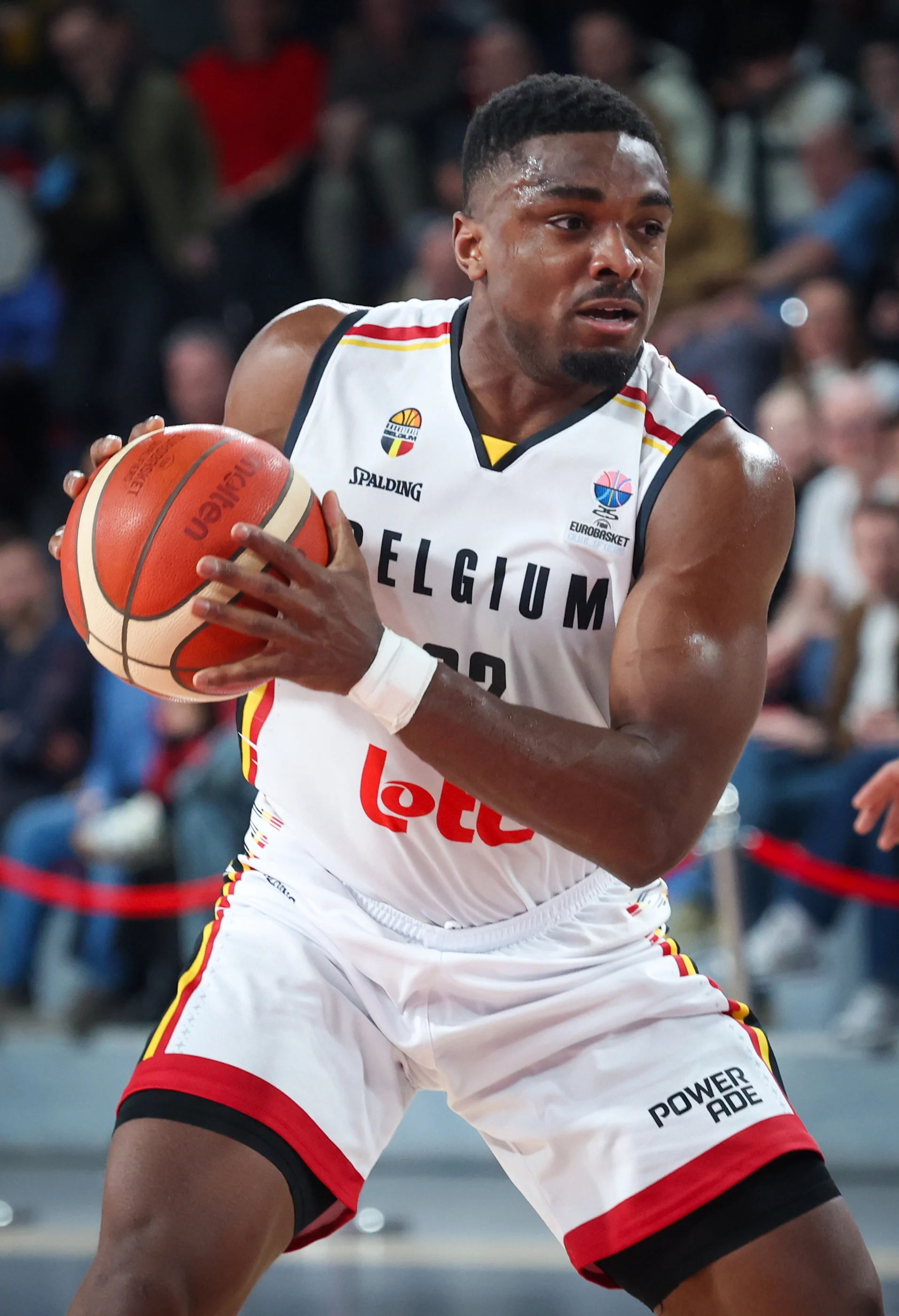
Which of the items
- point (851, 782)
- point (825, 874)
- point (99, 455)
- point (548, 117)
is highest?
point (548, 117)

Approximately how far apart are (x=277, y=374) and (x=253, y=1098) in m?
1.30

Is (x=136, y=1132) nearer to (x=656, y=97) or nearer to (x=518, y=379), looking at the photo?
(x=518, y=379)

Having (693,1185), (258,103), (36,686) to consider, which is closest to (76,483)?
(693,1185)

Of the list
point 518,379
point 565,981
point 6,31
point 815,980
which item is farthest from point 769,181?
point 565,981

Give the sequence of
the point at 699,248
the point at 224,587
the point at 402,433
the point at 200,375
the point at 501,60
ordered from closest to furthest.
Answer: the point at 224,587 → the point at 402,433 → the point at 200,375 → the point at 699,248 → the point at 501,60

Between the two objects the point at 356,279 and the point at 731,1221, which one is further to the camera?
the point at 356,279

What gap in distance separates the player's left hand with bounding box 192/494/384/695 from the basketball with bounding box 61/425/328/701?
0.06 m

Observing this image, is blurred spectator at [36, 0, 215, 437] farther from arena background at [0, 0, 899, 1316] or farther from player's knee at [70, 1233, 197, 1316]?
player's knee at [70, 1233, 197, 1316]

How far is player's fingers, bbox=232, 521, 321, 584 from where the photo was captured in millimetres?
2078

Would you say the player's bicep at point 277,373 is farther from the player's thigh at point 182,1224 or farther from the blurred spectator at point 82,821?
the blurred spectator at point 82,821

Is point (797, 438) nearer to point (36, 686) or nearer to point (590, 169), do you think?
point (36, 686)

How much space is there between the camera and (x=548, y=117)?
2564 mm

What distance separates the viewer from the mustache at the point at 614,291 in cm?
248

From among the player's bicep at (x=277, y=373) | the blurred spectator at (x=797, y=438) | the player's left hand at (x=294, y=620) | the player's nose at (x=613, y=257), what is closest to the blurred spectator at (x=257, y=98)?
the blurred spectator at (x=797, y=438)
